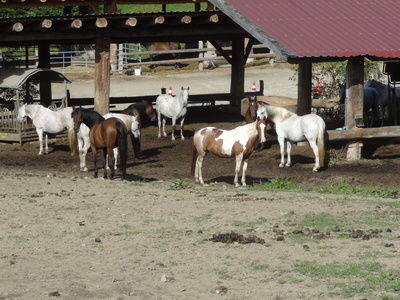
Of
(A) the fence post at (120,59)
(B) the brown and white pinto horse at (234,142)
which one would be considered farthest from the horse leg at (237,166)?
(A) the fence post at (120,59)

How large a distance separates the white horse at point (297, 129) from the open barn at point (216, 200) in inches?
15.8

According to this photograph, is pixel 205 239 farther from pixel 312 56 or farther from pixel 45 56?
pixel 45 56

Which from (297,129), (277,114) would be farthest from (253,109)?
(297,129)

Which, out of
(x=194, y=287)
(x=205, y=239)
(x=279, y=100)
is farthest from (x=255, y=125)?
(x=279, y=100)

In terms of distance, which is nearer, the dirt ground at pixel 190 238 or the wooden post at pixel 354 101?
the dirt ground at pixel 190 238

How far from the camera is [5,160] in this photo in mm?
23578

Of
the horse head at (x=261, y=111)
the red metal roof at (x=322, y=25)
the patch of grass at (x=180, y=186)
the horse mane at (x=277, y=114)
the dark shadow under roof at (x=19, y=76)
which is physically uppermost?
the red metal roof at (x=322, y=25)

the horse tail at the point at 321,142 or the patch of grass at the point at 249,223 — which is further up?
the horse tail at the point at 321,142

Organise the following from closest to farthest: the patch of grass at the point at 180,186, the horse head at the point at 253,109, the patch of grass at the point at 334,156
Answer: the patch of grass at the point at 180,186 → the horse head at the point at 253,109 → the patch of grass at the point at 334,156

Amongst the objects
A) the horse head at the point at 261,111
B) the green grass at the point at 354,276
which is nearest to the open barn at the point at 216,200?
the green grass at the point at 354,276

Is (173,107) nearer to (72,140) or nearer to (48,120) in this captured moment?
(48,120)

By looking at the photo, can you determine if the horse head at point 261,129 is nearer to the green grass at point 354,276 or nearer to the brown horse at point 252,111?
the brown horse at point 252,111

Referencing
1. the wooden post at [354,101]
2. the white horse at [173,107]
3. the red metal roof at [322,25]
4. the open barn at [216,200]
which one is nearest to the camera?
the open barn at [216,200]

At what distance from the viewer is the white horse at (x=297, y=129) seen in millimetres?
21422
